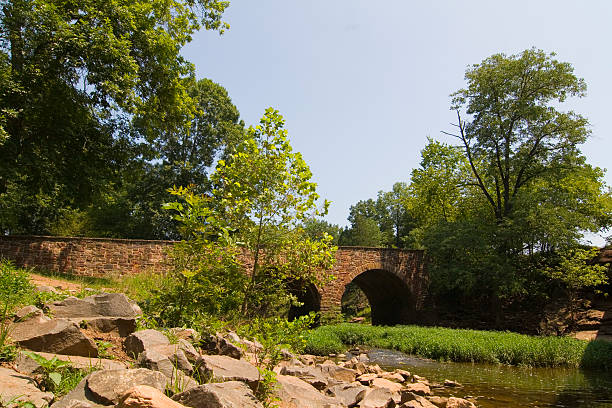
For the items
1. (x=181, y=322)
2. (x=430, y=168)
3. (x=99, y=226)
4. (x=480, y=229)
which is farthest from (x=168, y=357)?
(x=99, y=226)

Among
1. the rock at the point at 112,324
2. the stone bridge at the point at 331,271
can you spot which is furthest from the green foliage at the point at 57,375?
the stone bridge at the point at 331,271

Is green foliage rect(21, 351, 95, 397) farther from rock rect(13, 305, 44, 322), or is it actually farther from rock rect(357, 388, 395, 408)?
rock rect(357, 388, 395, 408)

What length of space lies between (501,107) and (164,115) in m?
15.8

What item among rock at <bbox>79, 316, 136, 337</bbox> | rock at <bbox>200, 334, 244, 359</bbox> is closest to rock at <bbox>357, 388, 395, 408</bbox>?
rock at <bbox>200, 334, 244, 359</bbox>

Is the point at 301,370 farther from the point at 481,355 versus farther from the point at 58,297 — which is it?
the point at 481,355

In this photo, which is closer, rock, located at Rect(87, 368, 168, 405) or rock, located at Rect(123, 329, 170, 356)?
rock, located at Rect(87, 368, 168, 405)

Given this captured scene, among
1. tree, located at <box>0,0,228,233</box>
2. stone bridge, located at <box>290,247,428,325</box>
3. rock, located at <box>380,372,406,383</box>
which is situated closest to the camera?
rock, located at <box>380,372,406,383</box>

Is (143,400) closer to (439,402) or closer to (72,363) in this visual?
(72,363)

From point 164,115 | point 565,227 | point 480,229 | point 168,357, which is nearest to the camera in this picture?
point 168,357

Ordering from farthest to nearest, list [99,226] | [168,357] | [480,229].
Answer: [99,226], [480,229], [168,357]

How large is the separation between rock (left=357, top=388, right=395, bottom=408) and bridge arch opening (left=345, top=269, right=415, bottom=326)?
1575 centimetres

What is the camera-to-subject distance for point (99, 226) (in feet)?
89.4

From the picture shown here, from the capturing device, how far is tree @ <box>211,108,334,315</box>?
6066mm

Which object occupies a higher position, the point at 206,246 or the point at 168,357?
the point at 206,246
